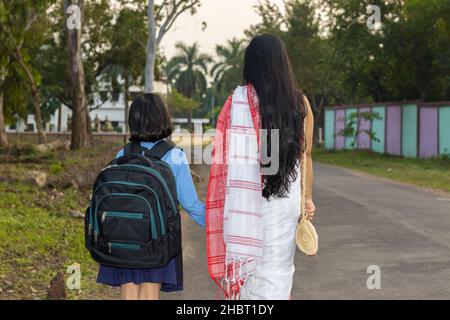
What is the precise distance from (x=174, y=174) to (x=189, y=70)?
110 metres

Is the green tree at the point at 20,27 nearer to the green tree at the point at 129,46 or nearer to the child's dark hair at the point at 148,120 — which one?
the green tree at the point at 129,46

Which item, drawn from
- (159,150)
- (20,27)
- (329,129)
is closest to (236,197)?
(159,150)

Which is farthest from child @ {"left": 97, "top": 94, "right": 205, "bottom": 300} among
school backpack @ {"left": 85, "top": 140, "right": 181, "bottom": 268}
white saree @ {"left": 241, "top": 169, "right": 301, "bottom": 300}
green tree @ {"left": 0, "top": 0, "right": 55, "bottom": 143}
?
green tree @ {"left": 0, "top": 0, "right": 55, "bottom": 143}

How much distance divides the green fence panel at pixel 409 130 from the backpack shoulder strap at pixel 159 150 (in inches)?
1127

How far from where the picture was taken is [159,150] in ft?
13.9

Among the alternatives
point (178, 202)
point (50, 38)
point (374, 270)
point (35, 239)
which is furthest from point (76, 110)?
point (178, 202)

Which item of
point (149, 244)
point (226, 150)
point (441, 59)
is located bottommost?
point (149, 244)

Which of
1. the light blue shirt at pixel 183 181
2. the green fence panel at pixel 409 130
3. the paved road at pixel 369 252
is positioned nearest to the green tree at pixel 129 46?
the green fence panel at pixel 409 130

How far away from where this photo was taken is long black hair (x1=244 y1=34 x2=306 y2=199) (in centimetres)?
389

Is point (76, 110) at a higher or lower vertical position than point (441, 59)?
lower

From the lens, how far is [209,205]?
398 cm

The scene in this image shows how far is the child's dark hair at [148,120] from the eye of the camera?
14.0ft
